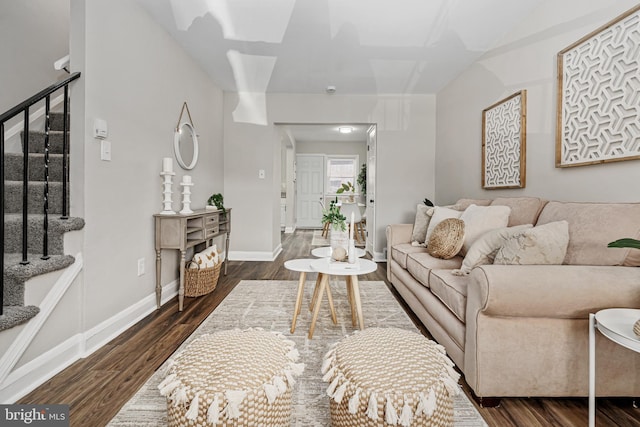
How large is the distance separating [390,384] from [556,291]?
846 mm

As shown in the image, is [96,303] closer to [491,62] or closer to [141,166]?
[141,166]

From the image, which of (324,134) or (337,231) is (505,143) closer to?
(337,231)

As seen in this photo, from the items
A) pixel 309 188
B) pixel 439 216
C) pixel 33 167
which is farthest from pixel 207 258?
pixel 309 188

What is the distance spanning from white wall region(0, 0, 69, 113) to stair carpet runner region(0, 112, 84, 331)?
1.88 ft

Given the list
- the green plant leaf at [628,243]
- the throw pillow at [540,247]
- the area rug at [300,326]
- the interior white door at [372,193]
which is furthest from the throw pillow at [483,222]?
the interior white door at [372,193]

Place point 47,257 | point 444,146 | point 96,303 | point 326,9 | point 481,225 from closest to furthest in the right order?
point 47,257
point 96,303
point 481,225
point 326,9
point 444,146

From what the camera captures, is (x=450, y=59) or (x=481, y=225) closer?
(x=481, y=225)

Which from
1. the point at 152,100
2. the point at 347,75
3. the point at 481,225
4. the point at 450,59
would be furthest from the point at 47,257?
the point at 450,59

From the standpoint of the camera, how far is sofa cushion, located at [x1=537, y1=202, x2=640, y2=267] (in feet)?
4.83

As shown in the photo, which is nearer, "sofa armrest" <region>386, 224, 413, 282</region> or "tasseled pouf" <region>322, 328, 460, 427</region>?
"tasseled pouf" <region>322, 328, 460, 427</region>

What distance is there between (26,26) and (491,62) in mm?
4081

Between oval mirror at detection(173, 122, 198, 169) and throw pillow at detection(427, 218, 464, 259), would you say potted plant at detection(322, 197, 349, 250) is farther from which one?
oval mirror at detection(173, 122, 198, 169)

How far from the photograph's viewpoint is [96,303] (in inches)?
78.7

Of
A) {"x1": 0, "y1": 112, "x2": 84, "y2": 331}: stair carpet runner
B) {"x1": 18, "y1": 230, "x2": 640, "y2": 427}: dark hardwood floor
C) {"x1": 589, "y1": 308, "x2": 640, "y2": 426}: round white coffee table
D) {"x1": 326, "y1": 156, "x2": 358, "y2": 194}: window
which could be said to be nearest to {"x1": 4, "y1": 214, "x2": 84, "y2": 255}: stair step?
{"x1": 0, "y1": 112, "x2": 84, "y2": 331}: stair carpet runner
